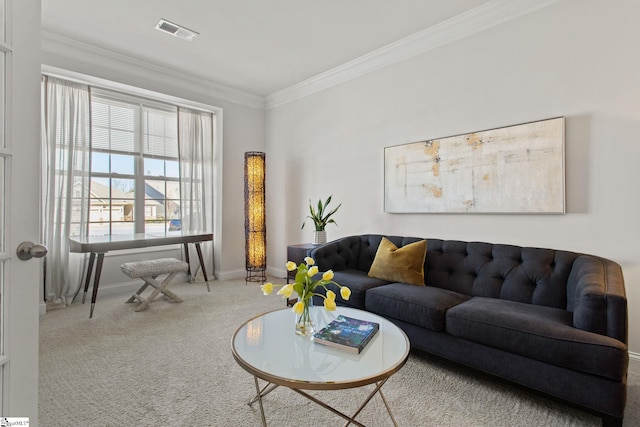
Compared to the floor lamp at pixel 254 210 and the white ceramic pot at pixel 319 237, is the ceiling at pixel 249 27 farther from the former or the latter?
the white ceramic pot at pixel 319 237

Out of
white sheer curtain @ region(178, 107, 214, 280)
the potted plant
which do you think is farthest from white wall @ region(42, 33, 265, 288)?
the potted plant

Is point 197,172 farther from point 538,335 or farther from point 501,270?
point 538,335

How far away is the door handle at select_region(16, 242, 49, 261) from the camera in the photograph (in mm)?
984

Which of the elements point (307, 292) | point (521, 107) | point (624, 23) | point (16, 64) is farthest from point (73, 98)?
point (624, 23)

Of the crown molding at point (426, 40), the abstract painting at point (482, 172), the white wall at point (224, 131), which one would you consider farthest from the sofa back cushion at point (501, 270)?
the white wall at point (224, 131)

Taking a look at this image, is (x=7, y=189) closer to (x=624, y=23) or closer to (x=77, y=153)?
(x=77, y=153)

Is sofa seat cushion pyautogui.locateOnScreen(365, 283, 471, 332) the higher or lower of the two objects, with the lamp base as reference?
higher

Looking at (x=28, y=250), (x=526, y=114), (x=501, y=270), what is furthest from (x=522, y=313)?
(x=28, y=250)

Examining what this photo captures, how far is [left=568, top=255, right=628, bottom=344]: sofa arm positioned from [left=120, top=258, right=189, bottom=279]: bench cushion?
11.5 feet

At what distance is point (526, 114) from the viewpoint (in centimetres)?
262

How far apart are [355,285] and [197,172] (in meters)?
3.05

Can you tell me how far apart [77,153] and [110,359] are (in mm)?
2471

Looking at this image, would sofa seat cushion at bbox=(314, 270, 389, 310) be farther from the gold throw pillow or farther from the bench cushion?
the bench cushion

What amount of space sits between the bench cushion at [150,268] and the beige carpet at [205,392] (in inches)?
24.8
